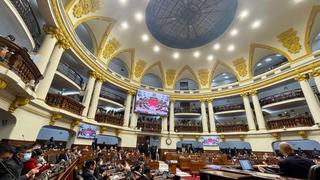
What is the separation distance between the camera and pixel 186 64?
63.3 feet

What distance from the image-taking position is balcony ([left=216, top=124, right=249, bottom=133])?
15.2 meters

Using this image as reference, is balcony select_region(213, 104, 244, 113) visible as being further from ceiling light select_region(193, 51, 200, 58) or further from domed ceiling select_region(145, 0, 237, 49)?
domed ceiling select_region(145, 0, 237, 49)

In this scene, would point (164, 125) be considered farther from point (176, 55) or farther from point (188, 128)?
point (176, 55)

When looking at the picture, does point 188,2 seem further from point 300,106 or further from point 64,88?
point 300,106

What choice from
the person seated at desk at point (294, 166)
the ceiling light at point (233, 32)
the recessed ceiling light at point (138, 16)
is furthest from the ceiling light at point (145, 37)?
the person seated at desk at point (294, 166)

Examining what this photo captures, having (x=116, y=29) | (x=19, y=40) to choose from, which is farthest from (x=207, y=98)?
(x=19, y=40)

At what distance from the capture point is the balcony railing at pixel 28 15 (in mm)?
6836

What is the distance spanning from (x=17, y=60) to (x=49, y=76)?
3319 mm

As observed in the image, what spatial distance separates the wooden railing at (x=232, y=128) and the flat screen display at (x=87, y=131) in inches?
522

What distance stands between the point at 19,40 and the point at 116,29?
23.5 feet

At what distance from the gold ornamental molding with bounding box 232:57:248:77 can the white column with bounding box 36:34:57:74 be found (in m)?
17.3

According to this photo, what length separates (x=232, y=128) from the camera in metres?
15.8

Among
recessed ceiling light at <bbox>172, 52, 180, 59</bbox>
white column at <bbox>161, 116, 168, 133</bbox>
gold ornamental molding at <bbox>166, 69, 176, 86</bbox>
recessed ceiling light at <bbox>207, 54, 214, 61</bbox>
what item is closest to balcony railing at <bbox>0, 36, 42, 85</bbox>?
white column at <bbox>161, 116, 168, 133</bbox>

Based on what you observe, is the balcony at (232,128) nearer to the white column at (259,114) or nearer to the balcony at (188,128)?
the white column at (259,114)
